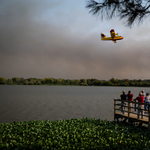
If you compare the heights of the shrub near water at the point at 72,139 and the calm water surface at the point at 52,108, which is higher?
the shrub near water at the point at 72,139

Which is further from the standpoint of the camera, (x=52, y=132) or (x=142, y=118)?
(x=142, y=118)

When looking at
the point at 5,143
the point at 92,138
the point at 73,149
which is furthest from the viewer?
the point at 92,138

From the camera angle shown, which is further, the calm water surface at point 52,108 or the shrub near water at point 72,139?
the calm water surface at point 52,108

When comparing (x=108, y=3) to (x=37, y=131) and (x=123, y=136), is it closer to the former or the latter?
(x=123, y=136)

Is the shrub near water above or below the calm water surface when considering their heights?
above

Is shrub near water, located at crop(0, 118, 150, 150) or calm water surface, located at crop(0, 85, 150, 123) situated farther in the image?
calm water surface, located at crop(0, 85, 150, 123)

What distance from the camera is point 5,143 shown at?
321 inches

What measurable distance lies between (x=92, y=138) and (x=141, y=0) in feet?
22.8

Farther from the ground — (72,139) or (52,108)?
(72,139)

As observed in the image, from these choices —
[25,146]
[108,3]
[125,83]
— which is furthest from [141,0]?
[125,83]

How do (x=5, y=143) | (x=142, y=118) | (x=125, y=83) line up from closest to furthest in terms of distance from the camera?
1. (x=5, y=143)
2. (x=142, y=118)
3. (x=125, y=83)

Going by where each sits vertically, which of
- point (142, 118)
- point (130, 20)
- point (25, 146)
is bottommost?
point (25, 146)

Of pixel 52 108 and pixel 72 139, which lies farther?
pixel 52 108

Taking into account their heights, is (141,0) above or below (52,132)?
above
